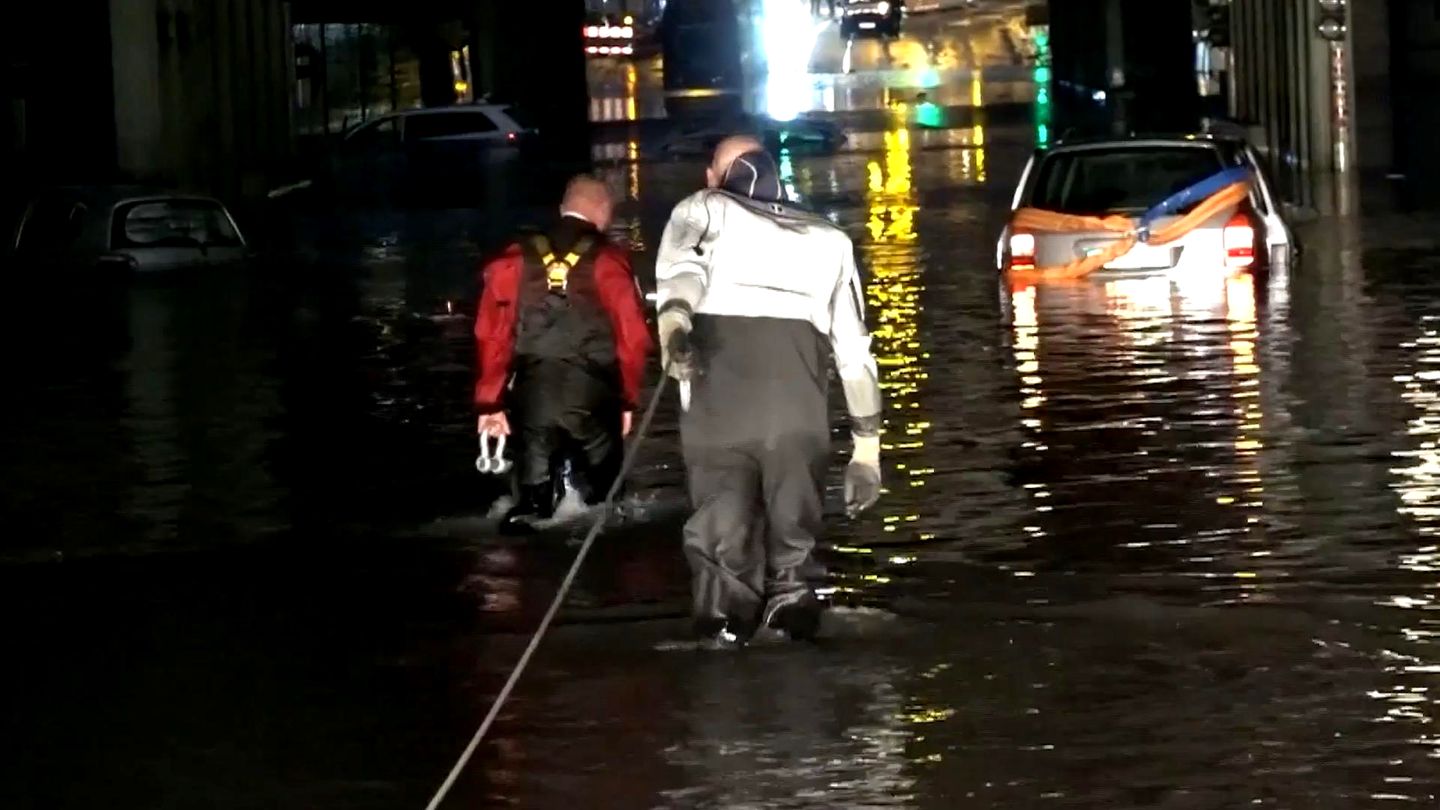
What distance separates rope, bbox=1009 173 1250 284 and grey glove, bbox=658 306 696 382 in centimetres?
1191

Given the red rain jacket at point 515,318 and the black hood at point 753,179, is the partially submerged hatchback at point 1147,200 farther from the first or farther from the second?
the black hood at point 753,179

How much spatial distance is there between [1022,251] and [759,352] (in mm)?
12990

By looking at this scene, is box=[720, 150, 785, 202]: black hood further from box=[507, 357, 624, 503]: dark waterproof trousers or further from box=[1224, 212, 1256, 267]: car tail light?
box=[1224, 212, 1256, 267]: car tail light

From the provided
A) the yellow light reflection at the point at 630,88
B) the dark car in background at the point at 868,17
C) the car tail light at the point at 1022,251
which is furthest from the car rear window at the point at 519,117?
the dark car in background at the point at 868,17

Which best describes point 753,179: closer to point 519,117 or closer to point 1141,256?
point 1141,256

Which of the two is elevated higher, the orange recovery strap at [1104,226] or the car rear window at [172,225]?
the car rear window at [172,225]

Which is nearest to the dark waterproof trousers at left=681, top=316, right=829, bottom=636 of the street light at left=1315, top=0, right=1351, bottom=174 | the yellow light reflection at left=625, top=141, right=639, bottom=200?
the street light at left=1315, top=0, right=1351, bottom=174

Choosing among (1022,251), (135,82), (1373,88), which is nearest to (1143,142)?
(1022,251)

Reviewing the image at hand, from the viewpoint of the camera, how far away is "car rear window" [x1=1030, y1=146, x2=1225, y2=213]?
65.7ft

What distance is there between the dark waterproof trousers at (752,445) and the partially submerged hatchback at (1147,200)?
11637 mm

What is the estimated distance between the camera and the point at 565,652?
904 cm

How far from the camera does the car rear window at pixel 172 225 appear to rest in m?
28.7

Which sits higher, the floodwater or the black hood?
the black hood

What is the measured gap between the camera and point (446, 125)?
55.7m
